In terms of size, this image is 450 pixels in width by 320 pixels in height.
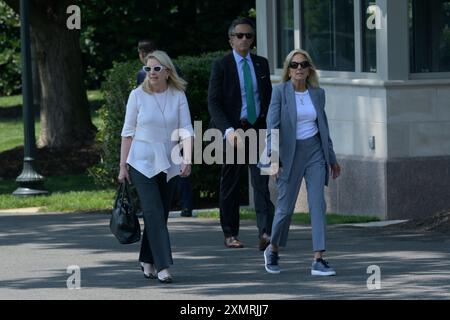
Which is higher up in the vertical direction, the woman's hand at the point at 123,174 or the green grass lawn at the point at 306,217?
the woman's hand at the point at 123,174

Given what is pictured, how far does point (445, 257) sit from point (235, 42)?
112 inches

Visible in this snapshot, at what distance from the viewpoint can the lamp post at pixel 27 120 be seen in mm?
18938

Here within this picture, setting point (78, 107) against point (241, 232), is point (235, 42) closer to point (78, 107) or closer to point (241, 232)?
point (241, 232)

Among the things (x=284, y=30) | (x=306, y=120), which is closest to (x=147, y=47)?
(x=284, y=30)

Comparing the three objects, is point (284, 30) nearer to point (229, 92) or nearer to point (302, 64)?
point (229, 92)

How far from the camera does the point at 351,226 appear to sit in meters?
14.9

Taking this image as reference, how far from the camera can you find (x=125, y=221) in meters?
11.4

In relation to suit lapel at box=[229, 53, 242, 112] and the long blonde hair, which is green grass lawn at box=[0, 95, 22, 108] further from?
the long blonde hair

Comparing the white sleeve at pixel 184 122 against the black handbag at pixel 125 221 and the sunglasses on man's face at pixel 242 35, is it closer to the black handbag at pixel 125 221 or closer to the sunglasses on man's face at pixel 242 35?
the black handbag at pixel 125 221

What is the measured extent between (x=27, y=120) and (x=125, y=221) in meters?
7.82

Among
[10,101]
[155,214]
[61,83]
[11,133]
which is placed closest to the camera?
[155,214]

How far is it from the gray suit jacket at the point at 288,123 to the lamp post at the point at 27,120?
7981 millimetres

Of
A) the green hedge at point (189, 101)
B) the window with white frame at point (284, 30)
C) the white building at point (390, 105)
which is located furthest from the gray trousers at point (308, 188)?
the green hedge at point (189, 101)
